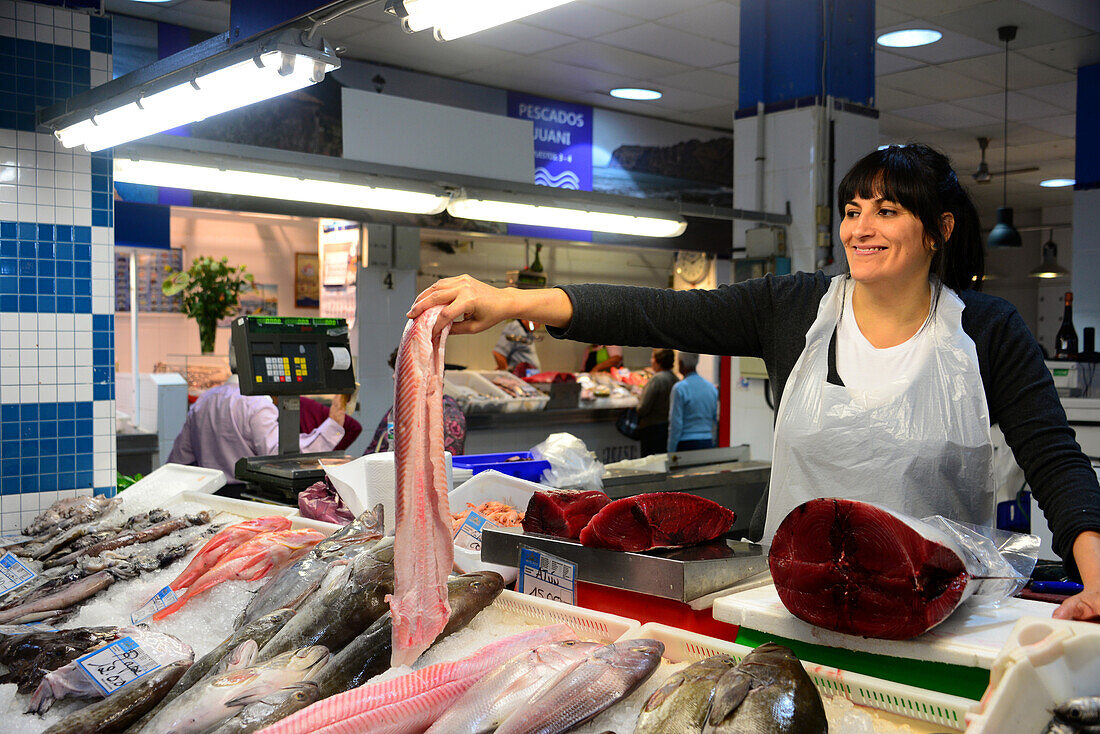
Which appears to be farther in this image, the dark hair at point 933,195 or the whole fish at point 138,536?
the whole fish at point 138,536

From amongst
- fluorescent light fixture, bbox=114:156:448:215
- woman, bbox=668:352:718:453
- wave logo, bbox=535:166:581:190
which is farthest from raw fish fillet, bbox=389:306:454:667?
wave logo, bbox=535:166:581:190

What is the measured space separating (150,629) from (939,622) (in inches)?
61.2

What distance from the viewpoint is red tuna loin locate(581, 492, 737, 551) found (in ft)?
6.03

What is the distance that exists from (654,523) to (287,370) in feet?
9.47

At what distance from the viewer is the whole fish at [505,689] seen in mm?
1381

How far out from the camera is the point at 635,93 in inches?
407

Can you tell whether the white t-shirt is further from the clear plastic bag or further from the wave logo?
the wave logo

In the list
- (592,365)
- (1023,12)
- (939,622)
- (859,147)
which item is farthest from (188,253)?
(939,622)

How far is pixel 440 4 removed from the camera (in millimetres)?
2002

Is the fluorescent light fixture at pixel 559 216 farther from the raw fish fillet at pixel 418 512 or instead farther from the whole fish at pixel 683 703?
the whole fish at pixel 683 703

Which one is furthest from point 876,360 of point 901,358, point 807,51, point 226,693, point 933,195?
point 807,51

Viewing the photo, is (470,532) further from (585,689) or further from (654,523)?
(585,689)

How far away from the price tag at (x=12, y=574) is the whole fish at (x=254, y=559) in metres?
0.63

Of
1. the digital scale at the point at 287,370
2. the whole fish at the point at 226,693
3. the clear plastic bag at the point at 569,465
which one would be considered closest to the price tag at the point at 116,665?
the whole fish at the point at 226,693
